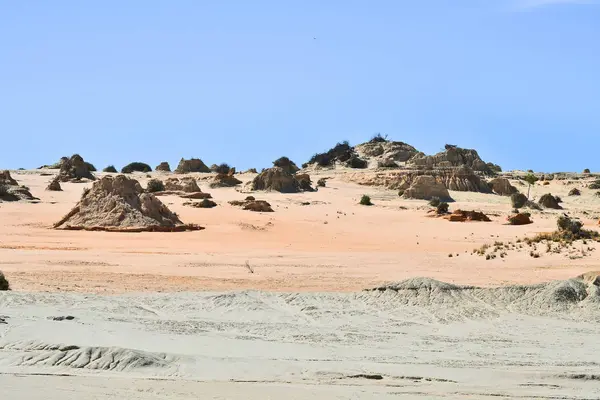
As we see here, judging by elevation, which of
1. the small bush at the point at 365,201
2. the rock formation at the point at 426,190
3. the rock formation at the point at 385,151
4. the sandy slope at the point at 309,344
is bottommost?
the sandy slope at the point at 309,344

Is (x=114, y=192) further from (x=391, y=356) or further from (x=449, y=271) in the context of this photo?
(x=391, y=356)

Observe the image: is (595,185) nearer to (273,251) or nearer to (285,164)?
(285,164)

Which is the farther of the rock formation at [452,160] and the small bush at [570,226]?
the rock formation at [452,160]

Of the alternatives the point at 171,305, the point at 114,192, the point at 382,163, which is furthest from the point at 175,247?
the point at 382,163

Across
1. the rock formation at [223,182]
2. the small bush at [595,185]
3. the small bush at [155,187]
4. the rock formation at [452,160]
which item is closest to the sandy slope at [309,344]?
the small bush at [155,187]

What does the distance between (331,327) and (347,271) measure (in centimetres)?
802

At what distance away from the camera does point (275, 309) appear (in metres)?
13.1

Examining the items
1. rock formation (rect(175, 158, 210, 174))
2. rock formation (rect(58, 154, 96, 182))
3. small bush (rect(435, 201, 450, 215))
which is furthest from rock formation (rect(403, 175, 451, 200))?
rock formation (rect(175, 158, 210, 174))

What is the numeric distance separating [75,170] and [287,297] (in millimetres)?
32803

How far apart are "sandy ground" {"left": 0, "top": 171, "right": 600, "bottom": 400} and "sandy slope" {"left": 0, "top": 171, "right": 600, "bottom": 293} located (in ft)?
0.28

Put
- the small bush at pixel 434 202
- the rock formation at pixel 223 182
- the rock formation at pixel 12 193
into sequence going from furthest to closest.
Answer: the rock formation at pixel 223 182 → the small bush at pixel 434 202 → the rock formation at pixel 12 193

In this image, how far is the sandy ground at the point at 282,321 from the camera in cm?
859

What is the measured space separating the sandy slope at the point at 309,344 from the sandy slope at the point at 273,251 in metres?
3.16

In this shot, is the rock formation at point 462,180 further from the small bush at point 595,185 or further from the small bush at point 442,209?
the small bush at point 442,209
